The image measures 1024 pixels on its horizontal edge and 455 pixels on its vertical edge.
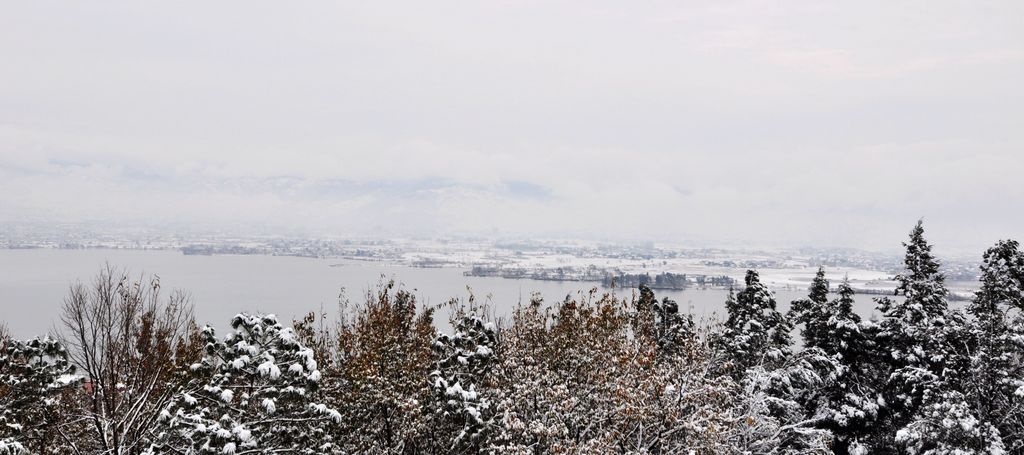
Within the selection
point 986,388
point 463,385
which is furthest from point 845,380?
point 463,385

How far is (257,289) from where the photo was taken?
10075 centimetres

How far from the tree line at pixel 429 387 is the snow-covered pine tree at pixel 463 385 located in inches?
1.7

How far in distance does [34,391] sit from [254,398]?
5.37 metres

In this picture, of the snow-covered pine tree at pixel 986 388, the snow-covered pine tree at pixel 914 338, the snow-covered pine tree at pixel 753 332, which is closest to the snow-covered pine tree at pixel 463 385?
the snow-covered pine tree at pixel 986 388

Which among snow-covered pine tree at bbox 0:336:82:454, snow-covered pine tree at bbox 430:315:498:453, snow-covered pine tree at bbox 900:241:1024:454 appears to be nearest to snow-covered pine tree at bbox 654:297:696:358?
snow-covered pine tree at bbox 430:315:498:453

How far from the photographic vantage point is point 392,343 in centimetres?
1560

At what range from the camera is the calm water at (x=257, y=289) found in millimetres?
69812

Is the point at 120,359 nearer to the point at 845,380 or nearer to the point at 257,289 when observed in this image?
the point at 845,380

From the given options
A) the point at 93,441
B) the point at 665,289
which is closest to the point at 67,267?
the point at 665,289

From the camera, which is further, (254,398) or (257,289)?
(257,289)

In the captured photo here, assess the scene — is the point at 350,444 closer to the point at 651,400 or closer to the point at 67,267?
the point at 651,400

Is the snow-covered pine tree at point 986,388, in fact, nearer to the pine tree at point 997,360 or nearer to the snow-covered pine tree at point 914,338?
the pine tree at point 997,360

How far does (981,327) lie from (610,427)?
463 inches

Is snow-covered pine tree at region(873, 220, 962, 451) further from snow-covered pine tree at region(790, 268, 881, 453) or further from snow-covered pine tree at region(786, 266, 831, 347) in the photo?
snow-covered pine tree at region(786, 266, 831, 347)
